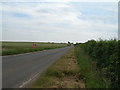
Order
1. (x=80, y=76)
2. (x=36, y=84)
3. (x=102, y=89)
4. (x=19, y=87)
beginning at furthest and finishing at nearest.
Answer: (x=80, y=76) < (x=36, y=84) < (x=19, y=87) < (x=102, y=89)

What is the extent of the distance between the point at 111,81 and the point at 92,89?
1222 millimetres

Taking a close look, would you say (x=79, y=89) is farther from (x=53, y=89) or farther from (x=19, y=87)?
(x=19, y=87)

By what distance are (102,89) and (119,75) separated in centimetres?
102

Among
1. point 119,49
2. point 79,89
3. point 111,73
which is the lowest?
point 79,89

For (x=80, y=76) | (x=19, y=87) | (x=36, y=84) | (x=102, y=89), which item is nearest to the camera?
(x=102, y=89)

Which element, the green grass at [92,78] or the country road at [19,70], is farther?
the country road at [19,70]

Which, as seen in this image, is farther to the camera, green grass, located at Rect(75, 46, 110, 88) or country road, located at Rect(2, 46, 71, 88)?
country road, located at Rect(2, 46, 71, 88)

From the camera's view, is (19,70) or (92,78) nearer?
(92,78)

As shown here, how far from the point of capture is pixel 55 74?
42.3ft

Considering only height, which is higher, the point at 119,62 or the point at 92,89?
the point at 119,62

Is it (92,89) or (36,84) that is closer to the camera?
(92,89)

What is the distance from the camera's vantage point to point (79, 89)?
9.05 m

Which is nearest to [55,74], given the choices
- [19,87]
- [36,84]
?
[36,84]

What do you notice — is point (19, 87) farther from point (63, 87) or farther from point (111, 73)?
point (111, 73)
